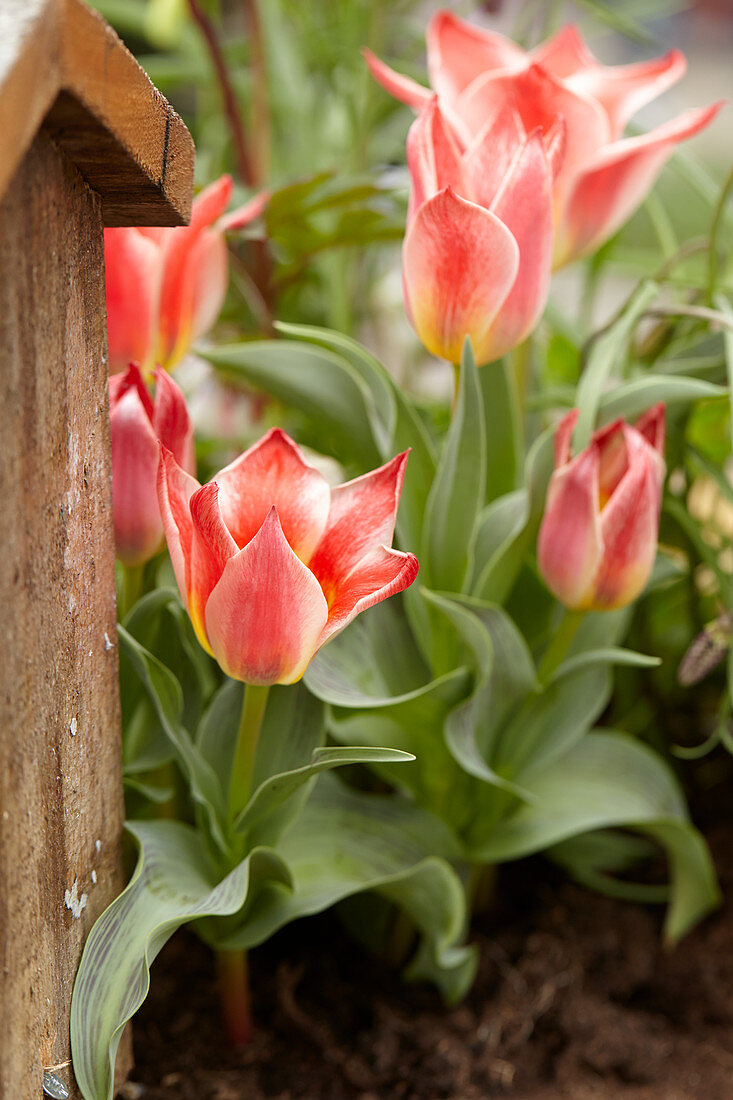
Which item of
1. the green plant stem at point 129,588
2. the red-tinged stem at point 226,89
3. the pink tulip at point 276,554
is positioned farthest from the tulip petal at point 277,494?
the red-tinged stem at point 226,89

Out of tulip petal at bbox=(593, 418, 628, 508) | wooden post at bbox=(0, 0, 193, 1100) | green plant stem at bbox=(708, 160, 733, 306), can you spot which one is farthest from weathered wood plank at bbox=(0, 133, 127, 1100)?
green plant stem at bbox=(708, 160, 733, 306)

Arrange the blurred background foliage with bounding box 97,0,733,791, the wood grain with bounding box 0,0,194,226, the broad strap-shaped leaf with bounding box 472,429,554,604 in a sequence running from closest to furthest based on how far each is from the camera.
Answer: the wood grain with bounding box 0,0,194,226, the broad strap-shaped leaf with bounding box 472,429,554,604, the blurred background foliage with bounding box 97,0,733,791

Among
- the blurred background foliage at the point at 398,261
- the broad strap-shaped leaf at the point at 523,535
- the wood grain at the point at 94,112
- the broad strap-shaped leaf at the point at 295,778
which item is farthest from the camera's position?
the blurred background foliage at the point at 398,261

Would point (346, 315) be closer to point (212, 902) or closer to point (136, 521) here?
point (136, 521)

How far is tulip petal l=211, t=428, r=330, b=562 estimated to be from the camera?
1.10 ft

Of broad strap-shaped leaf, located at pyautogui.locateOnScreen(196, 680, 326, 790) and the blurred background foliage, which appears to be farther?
the blurred background foliage

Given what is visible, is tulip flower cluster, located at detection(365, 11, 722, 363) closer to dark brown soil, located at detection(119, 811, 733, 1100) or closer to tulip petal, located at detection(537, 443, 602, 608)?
tulip petal, located at detection(537, 443, 602, 608)

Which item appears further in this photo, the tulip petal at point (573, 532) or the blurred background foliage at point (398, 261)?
the blurred background foliage at point (398, 261)

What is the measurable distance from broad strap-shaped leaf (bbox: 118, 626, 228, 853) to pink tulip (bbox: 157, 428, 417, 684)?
0.05 m

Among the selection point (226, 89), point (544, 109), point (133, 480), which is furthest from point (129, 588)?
point (226, 89)

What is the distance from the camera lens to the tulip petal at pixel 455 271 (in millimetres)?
356

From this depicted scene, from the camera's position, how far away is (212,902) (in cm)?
35

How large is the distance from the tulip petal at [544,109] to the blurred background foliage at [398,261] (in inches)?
3.5

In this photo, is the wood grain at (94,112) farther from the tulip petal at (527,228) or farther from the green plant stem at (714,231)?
the green plant stem at (714,231)
